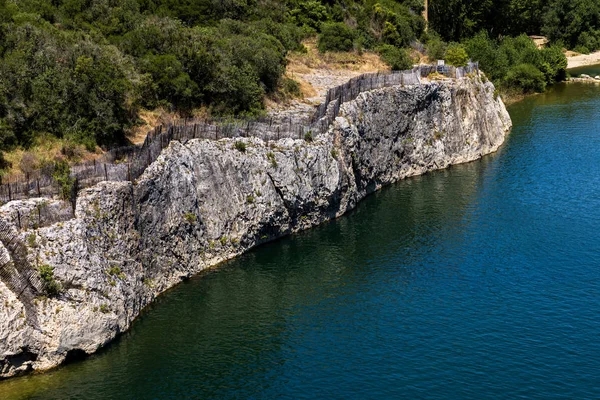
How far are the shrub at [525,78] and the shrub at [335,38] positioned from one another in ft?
132

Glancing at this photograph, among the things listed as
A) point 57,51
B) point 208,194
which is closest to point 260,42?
point 57,51

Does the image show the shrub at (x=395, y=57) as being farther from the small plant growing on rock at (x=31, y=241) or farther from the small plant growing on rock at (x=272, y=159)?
the small plant growing on rock at (x=31, y=241)

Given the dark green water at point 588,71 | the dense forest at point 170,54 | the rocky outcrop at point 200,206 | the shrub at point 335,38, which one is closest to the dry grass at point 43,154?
the dense forest at point 170,54

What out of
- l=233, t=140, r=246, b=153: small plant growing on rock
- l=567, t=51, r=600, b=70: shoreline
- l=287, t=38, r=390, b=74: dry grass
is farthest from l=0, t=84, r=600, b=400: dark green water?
l=567, t=51, r=600, b=70: shoreline

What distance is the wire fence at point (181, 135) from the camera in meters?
54.4

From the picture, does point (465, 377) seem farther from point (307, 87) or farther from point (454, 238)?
point (307, 87)

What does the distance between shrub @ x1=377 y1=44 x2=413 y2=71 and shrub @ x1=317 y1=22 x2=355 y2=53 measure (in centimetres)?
571

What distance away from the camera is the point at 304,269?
221 ft

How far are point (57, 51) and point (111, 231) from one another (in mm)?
26495

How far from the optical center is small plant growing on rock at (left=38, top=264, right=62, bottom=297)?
164 feet

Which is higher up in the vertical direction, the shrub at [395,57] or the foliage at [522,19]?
the foliage at [522,19]

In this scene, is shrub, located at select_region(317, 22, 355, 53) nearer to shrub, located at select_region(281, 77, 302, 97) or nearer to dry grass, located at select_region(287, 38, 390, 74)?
dry grass, located at select_region(287, 38, 390, 74)

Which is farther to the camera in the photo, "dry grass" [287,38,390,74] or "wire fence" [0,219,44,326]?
"dry grass" [287,38,390,74]

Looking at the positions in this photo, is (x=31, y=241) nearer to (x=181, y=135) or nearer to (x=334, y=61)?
(x=181, y=135)
